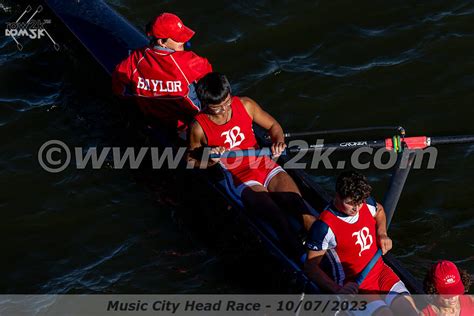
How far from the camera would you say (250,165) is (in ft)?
24.3

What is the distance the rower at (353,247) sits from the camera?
5.91 m

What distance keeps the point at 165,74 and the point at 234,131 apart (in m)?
1.34

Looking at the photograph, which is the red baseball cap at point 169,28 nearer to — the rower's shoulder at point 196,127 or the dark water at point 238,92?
the rower's shoulder at point 196,127

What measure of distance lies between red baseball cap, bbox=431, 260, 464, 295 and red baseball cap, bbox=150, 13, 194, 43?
385 centimetres

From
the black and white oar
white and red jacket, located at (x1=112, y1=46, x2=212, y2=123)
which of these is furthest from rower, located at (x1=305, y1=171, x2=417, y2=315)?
white and red jacket, located at (x1=112, y1=46, x2=212, y2=123)

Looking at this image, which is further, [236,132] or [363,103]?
[363,103]

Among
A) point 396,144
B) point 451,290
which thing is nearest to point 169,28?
point 396,144

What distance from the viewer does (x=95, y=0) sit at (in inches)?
411

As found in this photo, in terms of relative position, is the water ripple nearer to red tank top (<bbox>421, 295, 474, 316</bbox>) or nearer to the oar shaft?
the oar shaft

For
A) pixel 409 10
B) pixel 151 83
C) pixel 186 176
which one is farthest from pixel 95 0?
pixel 409 10

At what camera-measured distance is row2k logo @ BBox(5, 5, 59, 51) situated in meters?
10.9

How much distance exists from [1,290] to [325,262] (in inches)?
131

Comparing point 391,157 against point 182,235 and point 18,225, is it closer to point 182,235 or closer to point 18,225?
point 182,235

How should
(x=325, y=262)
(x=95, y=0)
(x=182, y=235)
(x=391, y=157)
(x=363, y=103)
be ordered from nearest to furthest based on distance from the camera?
(x=325, y=262) → (x=182, y=235) → (x=391, y=157) → (x=363, y=103) → (x=95, y=0)
